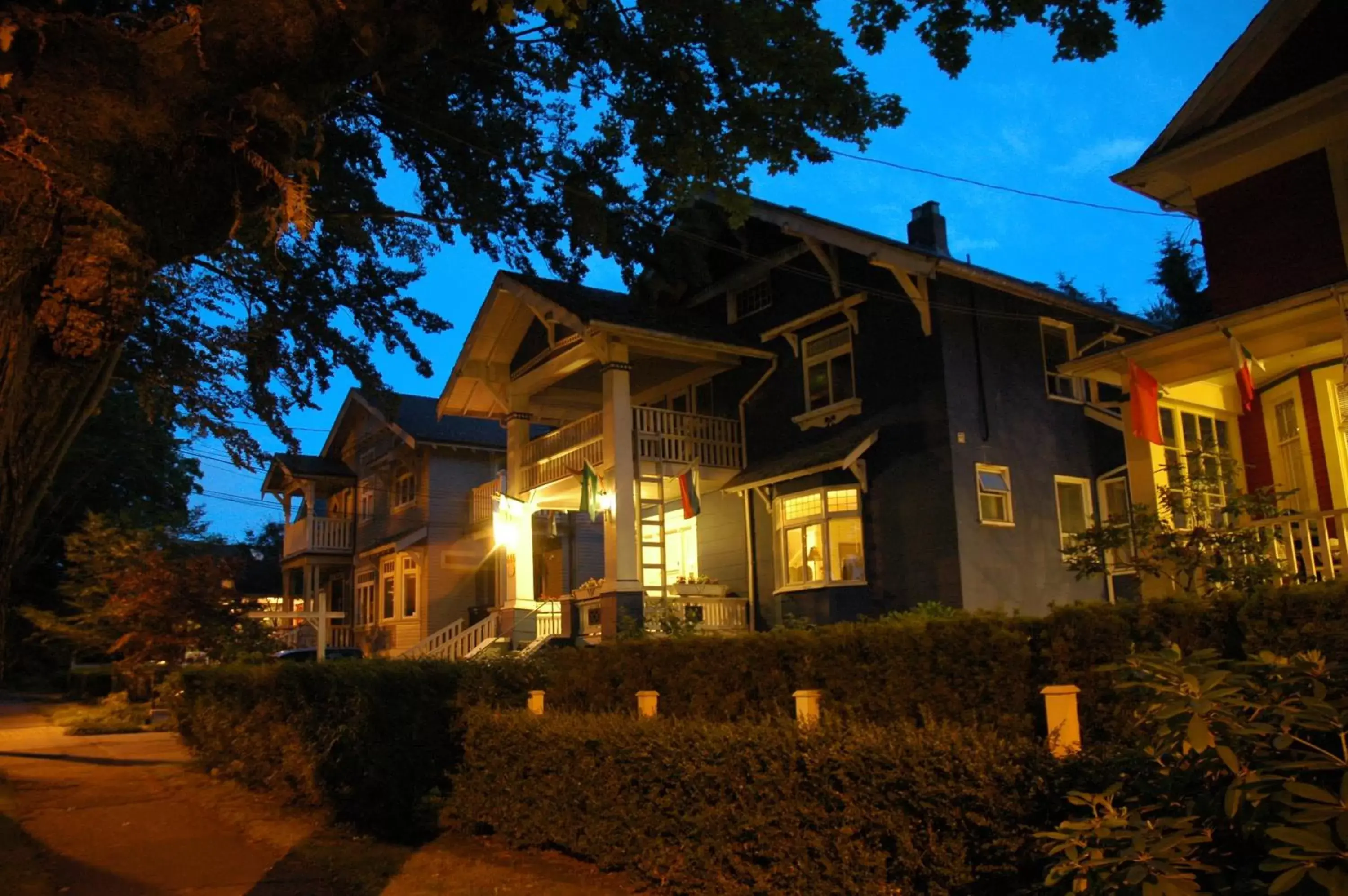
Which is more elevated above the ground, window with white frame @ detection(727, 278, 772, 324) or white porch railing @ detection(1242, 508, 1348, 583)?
window with white frame @ detection(727, 278, 772, 324)

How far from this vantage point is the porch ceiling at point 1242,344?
436 inches

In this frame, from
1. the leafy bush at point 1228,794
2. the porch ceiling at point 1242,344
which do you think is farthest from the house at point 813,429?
the leafy bush at point 1228,794

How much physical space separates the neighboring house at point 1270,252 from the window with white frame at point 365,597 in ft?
90.7

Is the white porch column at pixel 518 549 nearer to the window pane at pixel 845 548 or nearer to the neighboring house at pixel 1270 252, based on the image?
the window pane at pixel 845 548

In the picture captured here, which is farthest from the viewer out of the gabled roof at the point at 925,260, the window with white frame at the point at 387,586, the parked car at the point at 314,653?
the window with white frame at the point at 387,586

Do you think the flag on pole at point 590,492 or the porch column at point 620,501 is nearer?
the porch column at point 620,501

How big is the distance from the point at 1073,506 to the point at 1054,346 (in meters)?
2.97

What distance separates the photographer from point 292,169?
21.4ft

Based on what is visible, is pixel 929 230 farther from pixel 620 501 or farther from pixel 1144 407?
pixel 1144 407

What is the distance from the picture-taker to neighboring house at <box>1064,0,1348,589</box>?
1170cm

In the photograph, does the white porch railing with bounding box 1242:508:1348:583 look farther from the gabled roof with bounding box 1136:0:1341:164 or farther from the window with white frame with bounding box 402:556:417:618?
the window with white frame with bounding box 402:556:417:618

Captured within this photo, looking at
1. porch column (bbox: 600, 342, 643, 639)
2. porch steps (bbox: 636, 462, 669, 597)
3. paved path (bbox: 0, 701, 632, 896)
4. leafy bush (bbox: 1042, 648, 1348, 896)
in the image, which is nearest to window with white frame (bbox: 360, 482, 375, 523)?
porch steps (bbox: 636, 462, 669, 597)

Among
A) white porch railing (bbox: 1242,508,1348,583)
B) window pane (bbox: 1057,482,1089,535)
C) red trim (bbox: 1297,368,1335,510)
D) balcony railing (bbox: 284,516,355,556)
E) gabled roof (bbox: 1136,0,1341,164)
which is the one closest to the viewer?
white porch railing (bbox: 1242,508,1348,583)

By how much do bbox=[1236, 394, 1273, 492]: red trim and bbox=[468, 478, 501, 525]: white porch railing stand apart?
18843mm
